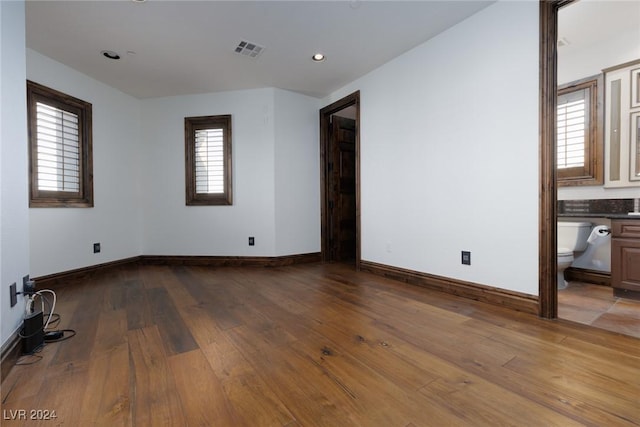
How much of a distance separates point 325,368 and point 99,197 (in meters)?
3.81

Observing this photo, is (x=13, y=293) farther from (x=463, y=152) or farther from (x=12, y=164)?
(x=463, y=152)

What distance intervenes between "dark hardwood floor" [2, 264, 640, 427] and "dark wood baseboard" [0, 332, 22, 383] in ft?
0.16

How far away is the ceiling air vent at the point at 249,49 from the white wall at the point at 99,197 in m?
2.10

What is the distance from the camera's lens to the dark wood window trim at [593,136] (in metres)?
2.99

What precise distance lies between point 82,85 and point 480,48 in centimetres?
438

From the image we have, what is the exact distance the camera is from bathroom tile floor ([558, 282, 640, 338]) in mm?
1945

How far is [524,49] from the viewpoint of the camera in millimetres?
2113

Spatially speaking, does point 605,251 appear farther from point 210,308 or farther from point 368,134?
point 210,308

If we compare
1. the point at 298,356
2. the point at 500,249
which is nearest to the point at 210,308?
the point at 298,356

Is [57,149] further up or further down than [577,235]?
further up

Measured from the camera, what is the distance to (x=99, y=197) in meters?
3.70

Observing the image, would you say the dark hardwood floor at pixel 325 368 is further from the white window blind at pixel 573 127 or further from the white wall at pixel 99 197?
the white window blind at pixel 573 127

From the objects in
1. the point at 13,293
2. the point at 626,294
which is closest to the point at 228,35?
the point at 13,293

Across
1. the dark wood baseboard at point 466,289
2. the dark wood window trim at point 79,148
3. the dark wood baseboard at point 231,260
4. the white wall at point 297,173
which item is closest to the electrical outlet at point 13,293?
the dark wood window trim at point 79,148
